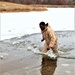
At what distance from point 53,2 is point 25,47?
3241 cm

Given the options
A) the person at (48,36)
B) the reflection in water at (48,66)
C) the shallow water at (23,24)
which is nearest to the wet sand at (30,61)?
the reflection in water at (48,66)

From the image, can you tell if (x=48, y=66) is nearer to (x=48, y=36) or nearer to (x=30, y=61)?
(x=30, y=61)

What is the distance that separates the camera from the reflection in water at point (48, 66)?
678cm

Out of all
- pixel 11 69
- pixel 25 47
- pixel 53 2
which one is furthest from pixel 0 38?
pixel 53 2

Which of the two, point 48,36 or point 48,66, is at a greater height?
point 48,36

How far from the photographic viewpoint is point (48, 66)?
7383 mm

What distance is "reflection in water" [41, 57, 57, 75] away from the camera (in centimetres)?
678

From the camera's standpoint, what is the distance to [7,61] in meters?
7.86

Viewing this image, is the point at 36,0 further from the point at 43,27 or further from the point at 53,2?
the point at 43,27

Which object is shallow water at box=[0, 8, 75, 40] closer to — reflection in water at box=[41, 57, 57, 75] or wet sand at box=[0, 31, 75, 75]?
wet sand at box=[0, 31, 75, 75]

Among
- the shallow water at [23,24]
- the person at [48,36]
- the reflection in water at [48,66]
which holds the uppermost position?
the person at [48,36]

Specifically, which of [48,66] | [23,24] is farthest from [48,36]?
[23,24]

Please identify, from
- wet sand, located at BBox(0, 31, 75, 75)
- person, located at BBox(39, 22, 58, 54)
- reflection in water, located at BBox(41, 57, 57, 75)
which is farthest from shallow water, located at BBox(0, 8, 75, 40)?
reflection in water, located at BBox(41, 57, 57, 75)

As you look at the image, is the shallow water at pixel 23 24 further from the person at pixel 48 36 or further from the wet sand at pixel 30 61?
the person at pixel 48 36
